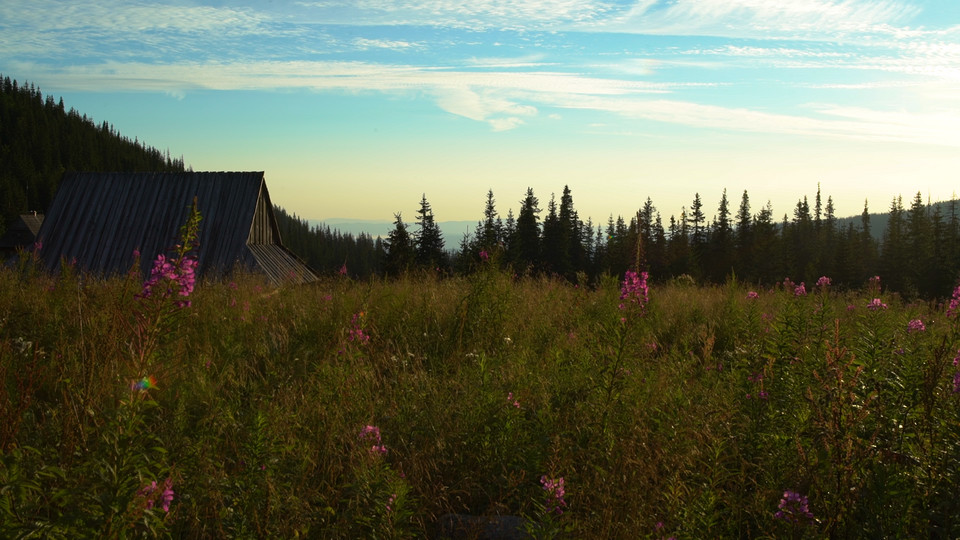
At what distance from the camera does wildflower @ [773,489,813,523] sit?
2592mm

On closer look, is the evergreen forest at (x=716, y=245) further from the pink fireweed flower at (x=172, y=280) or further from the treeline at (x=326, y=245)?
the treeline at (x=326, y=245)

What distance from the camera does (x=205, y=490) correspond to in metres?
2.98

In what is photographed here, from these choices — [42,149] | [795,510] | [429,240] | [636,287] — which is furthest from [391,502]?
[42,149]

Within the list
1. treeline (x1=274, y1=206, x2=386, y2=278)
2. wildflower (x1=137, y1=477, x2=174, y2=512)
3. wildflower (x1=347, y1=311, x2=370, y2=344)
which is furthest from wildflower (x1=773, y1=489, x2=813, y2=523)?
treeline (x1=274, y1=206, x2=386, y2=278)

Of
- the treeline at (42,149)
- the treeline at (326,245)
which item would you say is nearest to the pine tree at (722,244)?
the treeline at (326,245)

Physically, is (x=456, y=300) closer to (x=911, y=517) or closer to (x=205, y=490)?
(x=205, y=490)

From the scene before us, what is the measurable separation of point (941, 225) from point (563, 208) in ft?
117

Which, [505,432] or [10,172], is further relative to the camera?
[10,172]

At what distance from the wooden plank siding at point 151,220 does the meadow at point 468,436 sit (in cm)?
1284

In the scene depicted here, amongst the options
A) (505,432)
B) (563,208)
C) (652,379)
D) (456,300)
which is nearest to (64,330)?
(456,300)

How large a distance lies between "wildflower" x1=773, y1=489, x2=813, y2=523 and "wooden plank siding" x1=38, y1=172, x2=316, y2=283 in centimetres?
1614

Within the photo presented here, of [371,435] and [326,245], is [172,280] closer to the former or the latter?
[371,435]

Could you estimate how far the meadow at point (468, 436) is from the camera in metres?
2.52

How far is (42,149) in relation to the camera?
105875 mm
